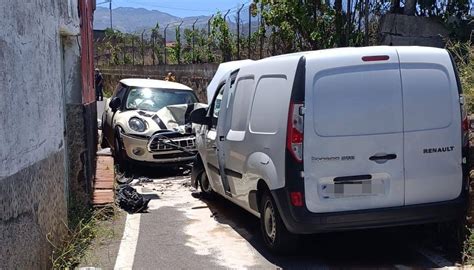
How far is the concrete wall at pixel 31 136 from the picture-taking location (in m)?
4.15

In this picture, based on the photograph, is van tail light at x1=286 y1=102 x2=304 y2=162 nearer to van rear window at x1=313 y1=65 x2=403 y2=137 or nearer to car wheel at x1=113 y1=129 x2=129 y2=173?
van rear window at x1=313 y1=65 x2=403 y2=137

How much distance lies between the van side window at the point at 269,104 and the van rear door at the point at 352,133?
0.36m

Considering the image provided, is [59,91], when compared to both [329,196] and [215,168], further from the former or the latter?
[329,196]

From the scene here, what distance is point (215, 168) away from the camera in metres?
8.16

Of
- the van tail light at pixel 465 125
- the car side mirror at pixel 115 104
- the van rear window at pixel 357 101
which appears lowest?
the car side mirror at pixel 115 104

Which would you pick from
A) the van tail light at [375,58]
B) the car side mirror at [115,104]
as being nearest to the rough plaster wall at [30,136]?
the van tail light at [375,58]

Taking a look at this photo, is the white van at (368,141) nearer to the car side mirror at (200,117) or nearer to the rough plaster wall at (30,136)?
the rough plaster wall at (30,136)

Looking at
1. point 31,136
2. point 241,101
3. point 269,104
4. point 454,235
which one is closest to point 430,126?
point 454,235

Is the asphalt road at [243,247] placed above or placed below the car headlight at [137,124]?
below

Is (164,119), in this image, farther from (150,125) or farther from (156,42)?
(156,42)

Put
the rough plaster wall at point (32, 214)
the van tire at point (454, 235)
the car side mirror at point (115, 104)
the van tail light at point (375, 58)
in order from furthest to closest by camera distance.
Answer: the car side mirror at point (115, 104) < the van tire at point (454, 235) < the van tail light at point (375, 58) < the rough plaster wall at point (32, 214)

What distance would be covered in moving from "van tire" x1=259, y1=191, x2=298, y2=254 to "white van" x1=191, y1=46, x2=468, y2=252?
186 mm

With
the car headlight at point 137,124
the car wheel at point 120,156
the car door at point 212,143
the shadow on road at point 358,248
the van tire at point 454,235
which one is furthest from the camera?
the car wheel at point 120,156

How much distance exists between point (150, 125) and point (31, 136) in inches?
274
